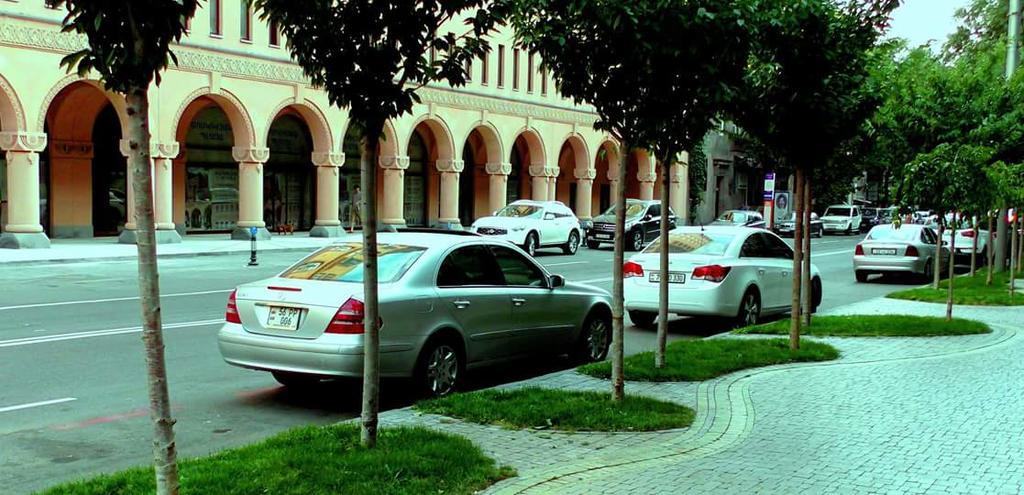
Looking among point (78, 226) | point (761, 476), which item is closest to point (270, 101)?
point (78, 226)

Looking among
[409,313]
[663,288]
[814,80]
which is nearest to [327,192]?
[814,80]

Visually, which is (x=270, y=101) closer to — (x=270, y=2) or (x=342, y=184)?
(x=342, y=184)

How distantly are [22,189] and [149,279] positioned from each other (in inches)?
943

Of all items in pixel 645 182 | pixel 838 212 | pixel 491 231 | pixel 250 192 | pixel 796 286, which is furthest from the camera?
pixel 838 212

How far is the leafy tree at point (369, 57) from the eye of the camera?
5707 millimetres

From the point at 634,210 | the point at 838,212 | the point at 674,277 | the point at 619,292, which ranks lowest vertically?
the point at 674,277

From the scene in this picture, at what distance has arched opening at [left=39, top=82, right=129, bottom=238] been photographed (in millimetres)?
28797

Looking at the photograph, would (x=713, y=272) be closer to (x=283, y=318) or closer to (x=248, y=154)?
(x=283, y=318)

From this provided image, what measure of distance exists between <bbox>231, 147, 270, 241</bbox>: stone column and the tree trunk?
27850 mm

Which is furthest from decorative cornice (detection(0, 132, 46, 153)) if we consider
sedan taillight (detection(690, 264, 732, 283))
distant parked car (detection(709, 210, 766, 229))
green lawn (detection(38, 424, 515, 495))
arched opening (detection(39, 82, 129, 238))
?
distant parked car (detection(709, 210, 766, 229))

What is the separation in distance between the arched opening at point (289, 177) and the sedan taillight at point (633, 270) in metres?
24.8

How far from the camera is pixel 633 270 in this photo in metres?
13.9

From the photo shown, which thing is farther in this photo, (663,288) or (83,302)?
(83,302)

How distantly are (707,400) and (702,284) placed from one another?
17.3 feet
